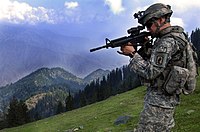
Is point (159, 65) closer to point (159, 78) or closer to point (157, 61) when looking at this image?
point (157, 61)

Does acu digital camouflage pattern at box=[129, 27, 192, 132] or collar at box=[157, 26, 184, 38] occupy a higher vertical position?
collar at box=[157, 26, 184, 38]

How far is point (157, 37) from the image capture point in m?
7.73

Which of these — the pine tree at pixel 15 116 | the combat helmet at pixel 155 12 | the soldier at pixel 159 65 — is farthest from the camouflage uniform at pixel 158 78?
the pine tree at pixel 15 116

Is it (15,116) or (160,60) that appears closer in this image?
(160,60)

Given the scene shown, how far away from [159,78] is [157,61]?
1.42ft

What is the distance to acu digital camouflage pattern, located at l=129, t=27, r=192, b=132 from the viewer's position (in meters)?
7.20

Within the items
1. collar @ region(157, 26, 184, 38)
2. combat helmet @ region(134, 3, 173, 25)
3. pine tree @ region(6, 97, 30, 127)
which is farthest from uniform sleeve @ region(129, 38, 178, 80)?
pine tree @ region(6, 97, 30, 127)

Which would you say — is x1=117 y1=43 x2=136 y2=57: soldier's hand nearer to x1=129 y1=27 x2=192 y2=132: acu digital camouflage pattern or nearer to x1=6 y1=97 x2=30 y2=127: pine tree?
x1=129 y1=27 x2=192 y2=132: acu digital camouflage pattern

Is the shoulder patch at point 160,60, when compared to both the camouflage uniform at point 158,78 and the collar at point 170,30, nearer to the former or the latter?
the camouflage uniform at point 158,78

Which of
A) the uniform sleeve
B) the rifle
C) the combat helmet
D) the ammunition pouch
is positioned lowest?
the ammunition pouch

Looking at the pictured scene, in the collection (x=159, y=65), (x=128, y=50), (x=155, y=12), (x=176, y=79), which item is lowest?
(x=176, y=79)

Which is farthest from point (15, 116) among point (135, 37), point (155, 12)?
point (155, 12)

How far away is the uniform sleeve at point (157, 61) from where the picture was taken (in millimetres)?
7176

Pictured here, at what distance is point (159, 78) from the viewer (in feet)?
24.4
